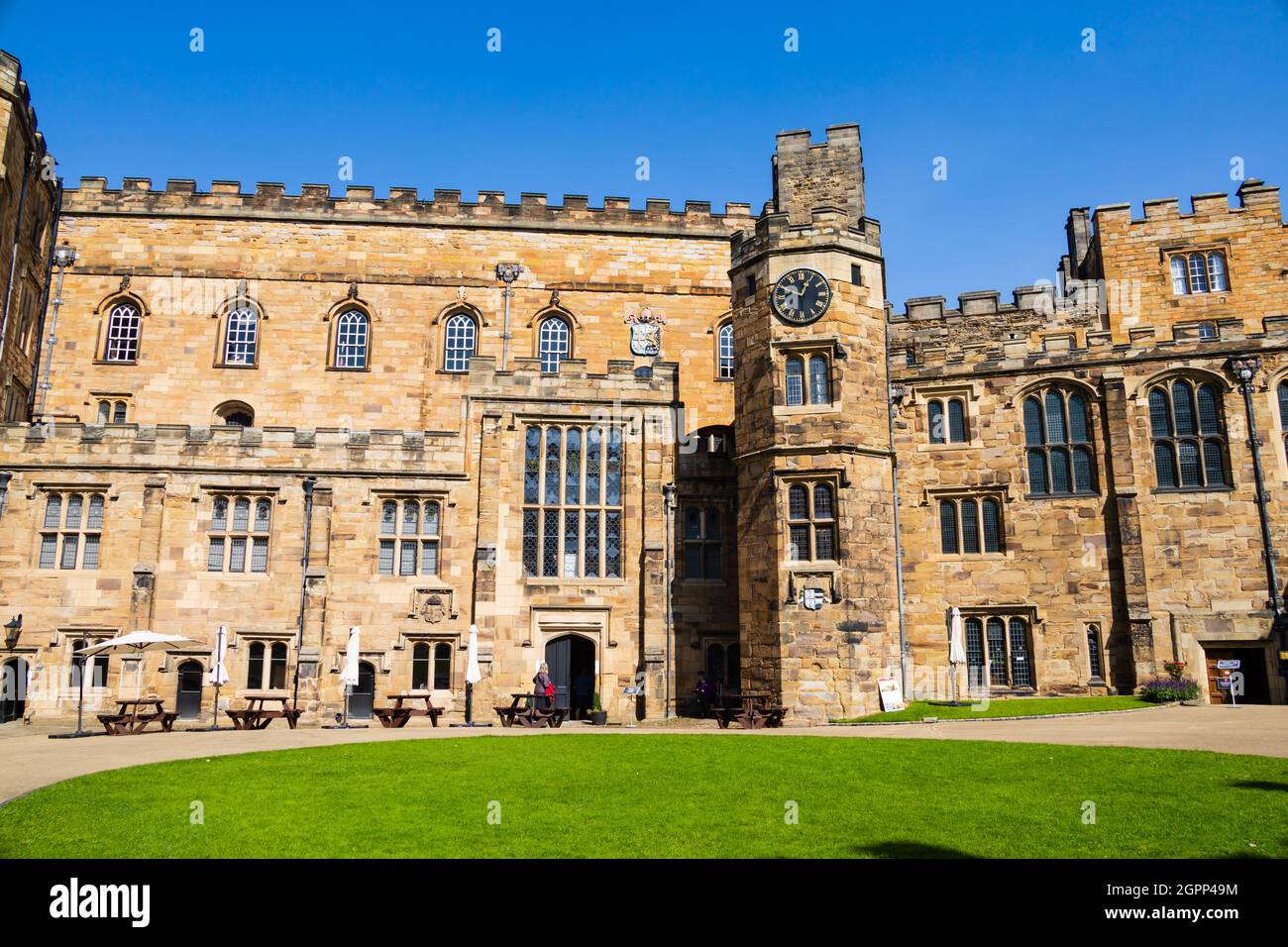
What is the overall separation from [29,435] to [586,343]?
1849 cm

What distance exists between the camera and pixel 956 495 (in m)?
28.5

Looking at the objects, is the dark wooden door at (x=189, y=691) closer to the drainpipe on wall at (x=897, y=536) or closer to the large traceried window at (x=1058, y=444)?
the drainpipe on wall at (x=897, y=536)

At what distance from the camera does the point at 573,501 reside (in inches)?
1116

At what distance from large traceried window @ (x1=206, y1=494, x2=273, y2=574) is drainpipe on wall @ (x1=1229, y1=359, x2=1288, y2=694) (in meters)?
27.0

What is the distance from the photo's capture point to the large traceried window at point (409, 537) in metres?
27.7

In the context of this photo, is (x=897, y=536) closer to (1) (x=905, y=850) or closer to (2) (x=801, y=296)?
(2) (x=801, y=296)

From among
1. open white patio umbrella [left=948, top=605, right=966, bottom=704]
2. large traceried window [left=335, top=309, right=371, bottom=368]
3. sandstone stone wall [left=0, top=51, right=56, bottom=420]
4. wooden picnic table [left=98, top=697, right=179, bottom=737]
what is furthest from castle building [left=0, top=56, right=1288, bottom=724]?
large traceried window [left=335, top=309, right=371, bottom=368]

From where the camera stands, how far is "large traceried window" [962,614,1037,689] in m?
27.2

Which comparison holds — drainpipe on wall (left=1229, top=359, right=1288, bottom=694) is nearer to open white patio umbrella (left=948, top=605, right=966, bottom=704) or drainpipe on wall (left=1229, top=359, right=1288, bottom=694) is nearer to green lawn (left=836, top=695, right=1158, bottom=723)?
green lawn (left=836, top=695, right=1158, bottom=723)

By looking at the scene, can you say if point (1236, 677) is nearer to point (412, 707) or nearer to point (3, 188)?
point (412, 707)

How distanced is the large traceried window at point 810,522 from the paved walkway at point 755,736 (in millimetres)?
5077

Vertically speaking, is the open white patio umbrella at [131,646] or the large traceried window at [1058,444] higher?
the large traceried window at [1058,444]

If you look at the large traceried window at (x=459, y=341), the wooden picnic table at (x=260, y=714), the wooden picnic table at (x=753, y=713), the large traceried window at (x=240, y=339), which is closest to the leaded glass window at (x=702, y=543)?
the wooden picnic table at (x=753, y=713)
